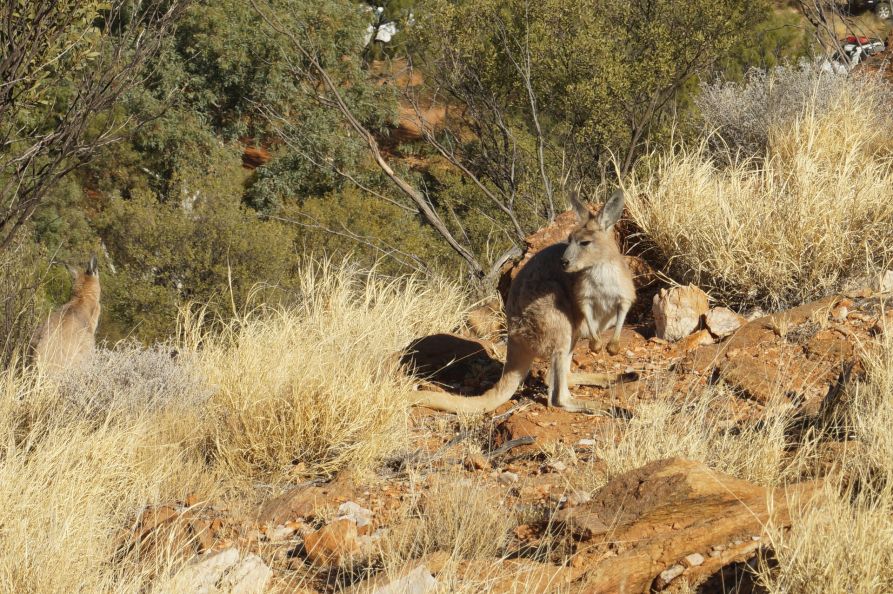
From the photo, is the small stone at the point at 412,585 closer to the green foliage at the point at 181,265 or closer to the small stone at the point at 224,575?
the small stone at the point at 224,575

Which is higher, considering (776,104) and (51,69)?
(51,69)

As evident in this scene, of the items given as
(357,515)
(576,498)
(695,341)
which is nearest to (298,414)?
(357,515)

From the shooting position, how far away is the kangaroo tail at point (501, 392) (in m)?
6.16

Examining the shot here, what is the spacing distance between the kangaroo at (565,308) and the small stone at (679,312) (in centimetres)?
67

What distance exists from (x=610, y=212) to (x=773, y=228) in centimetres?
166

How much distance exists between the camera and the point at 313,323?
7.45 m

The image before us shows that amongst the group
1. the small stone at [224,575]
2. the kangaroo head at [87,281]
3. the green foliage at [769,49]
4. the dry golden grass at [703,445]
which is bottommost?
the green foliage at [769,49]

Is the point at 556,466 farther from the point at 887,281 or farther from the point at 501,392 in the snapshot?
the point at 887,281

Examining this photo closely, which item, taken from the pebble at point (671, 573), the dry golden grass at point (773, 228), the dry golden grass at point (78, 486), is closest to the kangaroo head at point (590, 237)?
the dry golden grass at point (773, 228)

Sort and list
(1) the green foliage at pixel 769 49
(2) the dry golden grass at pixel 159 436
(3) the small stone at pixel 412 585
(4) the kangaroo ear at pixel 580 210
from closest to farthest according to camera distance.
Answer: (3) the small stone at pixel 412 585 → (2) the dry golden grass at pixel 159 436 → (4) the kangaroo ear at pixel 580 210 → (1) the green foliage at pixel 769 49

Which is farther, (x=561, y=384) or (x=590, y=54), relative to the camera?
(x=590, y=54)

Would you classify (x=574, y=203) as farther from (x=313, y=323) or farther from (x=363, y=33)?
(x=363, y=33)

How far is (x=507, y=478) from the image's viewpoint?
4.89m

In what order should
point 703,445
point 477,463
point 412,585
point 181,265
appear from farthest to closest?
point 181,265 < point 477,463 < point 703,445 < point 412,585
